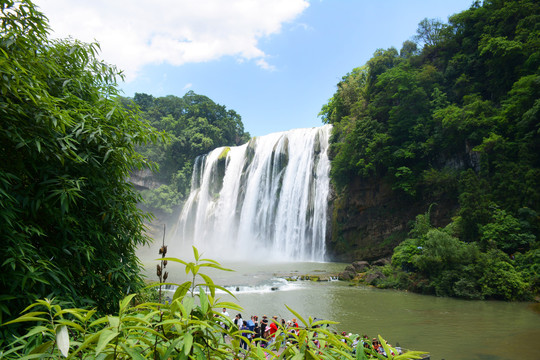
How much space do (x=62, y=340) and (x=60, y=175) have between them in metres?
2.79

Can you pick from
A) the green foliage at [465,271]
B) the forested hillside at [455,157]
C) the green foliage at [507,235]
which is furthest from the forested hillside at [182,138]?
the green foliage at [507,235]

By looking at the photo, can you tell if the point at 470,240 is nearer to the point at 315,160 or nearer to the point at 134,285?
the point at 315,160

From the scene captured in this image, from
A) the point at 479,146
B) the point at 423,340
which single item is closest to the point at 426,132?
the point at 479,146

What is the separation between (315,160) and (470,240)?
50.7 feet

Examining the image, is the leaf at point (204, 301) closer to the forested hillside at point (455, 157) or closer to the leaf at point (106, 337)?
the leaf at point (106, 337)

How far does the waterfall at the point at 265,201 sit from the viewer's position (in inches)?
1126

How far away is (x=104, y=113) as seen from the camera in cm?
394

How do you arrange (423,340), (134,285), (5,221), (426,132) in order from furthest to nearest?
(426,132) → (423,340) → (134,285) → (5,221)

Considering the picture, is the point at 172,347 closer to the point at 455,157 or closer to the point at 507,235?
the point at 507,235

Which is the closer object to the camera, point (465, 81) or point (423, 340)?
point (423, 340)

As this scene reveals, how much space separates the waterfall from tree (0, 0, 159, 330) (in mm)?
24369

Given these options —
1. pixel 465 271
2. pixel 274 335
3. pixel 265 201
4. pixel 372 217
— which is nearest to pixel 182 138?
pixel 265 201

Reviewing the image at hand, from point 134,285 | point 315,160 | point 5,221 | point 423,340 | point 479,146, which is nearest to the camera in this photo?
point 5,221

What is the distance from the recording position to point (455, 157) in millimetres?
21625
